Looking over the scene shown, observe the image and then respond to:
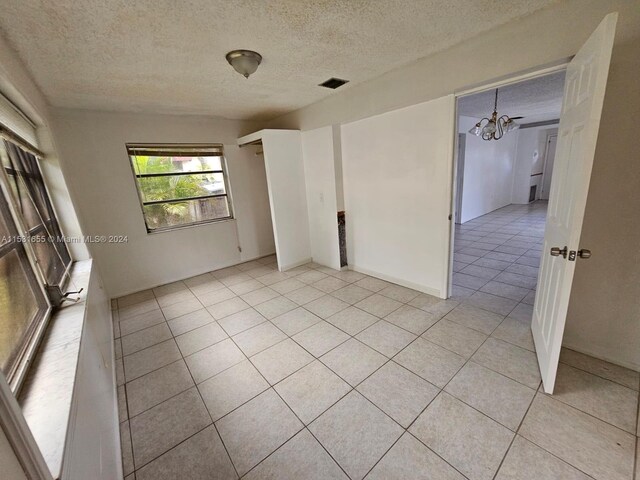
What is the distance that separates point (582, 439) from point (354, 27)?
265 centimetres

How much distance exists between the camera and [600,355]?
6.00 feet

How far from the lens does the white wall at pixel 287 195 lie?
3576 millimetres

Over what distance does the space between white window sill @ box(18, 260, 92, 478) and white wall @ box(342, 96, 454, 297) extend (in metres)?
2.73

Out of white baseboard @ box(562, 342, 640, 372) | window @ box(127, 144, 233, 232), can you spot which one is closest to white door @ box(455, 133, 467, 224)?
white baseboard @ box(562, 342, 640, 372)

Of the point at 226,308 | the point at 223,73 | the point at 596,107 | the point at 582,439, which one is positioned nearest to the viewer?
the point at 596,107

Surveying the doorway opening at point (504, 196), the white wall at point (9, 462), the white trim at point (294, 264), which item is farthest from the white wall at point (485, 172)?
the white wall at point (9, 462)

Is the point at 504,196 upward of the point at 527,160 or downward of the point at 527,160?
downward

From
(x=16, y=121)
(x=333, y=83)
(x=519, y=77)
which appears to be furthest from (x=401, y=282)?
(x=16, y=121)

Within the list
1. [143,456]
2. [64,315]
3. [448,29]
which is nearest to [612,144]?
[448,29]

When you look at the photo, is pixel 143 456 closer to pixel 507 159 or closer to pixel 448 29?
pixel 448 29

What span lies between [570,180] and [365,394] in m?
1.77

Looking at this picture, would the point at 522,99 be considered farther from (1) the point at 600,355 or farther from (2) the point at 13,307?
(2) the point at 13,307

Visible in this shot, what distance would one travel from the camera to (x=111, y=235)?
3277mm

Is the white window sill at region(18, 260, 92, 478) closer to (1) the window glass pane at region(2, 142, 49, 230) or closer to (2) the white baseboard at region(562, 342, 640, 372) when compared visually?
(1) the window glass pane at region(2, 142, 49, 230)
